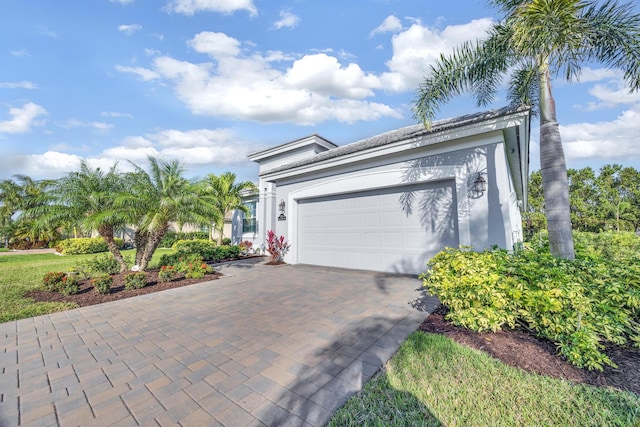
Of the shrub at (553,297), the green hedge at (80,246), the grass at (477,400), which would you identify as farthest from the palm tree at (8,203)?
the shrub at (553,297)

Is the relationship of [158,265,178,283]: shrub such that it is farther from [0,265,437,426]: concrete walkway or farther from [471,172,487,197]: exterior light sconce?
[471,172,487,197]: exterior light sconce

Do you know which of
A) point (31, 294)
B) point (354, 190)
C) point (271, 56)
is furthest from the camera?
point (271, 56)

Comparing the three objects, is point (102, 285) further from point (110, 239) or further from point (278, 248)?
point (278, 248)

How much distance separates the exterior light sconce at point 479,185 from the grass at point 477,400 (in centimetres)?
444

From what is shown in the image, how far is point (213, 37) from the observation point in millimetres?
9273

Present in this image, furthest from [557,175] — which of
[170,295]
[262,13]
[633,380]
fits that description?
[262,13]

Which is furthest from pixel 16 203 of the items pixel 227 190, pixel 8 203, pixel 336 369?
pixel 336 369

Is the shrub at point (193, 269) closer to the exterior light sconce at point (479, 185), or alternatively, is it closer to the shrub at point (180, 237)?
the exterior light sconce at point (479, 185)

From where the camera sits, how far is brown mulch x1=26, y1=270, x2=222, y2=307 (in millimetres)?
5660

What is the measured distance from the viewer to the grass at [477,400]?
6.36ft

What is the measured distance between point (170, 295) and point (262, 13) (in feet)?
30.2

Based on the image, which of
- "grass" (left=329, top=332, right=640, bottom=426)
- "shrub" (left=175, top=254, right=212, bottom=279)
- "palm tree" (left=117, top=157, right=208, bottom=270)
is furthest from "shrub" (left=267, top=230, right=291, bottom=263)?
"grass" (left=329, top=332, right=640, bottom=426)

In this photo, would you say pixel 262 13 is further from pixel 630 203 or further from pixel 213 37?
pixel 630 203

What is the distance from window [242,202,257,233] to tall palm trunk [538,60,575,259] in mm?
15332
